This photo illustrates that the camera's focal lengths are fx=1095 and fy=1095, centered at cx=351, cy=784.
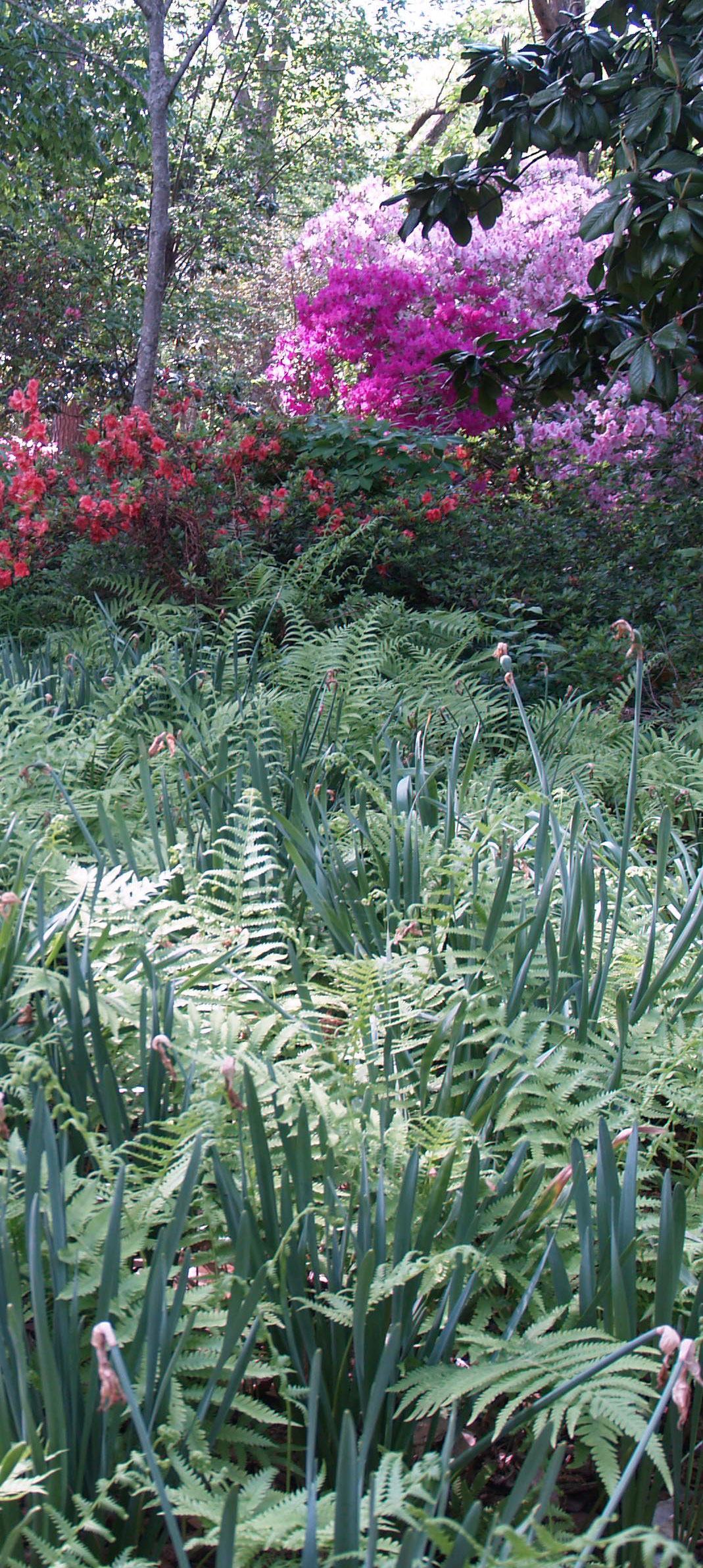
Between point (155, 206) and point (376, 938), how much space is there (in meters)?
5.97

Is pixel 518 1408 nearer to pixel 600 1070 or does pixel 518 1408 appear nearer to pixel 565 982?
pixel 600 1070

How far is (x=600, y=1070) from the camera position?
1538 mm

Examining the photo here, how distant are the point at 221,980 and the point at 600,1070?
0.59 m

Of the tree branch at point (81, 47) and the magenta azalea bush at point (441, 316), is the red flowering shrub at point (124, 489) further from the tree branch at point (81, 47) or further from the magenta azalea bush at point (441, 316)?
the tree branch at point (81, 47)

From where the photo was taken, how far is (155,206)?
6.46 metres

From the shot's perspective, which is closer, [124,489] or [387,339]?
[124,489]

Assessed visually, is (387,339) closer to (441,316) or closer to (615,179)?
(441,316)


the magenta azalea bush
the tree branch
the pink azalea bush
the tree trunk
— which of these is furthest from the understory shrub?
the tree branch

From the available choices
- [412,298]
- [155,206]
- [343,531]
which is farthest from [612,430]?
[343,531]

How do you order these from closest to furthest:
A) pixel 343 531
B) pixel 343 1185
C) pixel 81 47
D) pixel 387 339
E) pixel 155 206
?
pixel 343 1185, pixel 343 531, pixel 155 206, pixel 81 47, pixel 387 339

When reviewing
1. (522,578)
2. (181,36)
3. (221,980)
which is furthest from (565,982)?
(181,36)

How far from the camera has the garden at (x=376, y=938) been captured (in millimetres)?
1020

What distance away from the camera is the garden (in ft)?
3.34

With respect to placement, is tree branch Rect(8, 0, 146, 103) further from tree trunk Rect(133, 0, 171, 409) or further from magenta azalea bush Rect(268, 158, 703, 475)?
magenta azalea bush Rect(268, 158, 703, 475)
